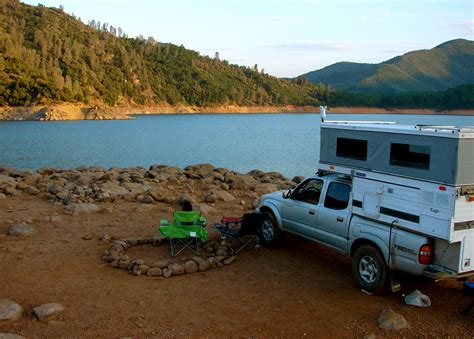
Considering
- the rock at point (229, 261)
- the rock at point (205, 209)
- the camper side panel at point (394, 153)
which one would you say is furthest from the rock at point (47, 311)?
the rock at point (205, 209)

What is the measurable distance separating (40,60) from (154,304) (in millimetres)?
147615

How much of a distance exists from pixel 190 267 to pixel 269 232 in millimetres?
2059

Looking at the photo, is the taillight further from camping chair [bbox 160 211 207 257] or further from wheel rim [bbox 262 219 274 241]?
camping chair [bbox 160 211 207 257]

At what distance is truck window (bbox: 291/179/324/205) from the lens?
8.78m

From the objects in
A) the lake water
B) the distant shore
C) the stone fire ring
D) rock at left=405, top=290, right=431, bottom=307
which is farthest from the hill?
rock at left=405, top=290, right=431, bottom=307

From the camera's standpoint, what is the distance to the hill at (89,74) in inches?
4471

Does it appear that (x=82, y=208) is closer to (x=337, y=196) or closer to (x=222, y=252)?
(x=222, y=252)

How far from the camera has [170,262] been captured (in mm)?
8852

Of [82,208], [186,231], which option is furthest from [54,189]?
[186,231]

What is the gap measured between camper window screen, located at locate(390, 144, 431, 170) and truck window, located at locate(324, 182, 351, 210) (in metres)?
1.12

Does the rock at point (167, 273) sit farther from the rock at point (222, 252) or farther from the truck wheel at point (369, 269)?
the truck wheel at point (369, 269)

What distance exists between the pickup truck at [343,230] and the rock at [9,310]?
4929mm

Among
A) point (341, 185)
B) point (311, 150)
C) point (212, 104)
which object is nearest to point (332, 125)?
point (341, 185)

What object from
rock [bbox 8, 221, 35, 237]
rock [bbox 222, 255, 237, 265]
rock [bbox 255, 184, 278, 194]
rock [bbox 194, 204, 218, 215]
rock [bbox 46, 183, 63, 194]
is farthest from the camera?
rock [bbox 255, 184, 278, 194]
